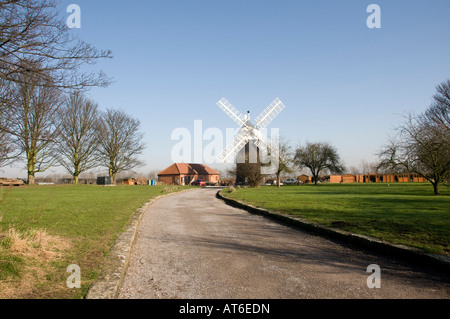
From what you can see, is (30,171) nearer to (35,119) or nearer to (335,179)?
(35,119)

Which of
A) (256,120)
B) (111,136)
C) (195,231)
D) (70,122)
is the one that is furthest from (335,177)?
(195,231)

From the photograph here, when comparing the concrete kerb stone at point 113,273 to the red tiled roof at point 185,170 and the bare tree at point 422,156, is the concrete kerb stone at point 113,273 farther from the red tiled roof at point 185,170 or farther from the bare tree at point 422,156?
the red tiled roof at point 185,170

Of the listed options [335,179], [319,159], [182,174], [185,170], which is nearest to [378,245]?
[319,159]

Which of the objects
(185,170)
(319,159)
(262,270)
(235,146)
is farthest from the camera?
(185,170)

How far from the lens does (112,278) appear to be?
14.1 feet

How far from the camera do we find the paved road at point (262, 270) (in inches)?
159

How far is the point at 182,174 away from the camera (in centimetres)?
7925

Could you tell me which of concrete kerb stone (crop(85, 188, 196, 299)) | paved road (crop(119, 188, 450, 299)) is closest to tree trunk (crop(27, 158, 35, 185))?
paved road (crop(119, 188, 450, 299))

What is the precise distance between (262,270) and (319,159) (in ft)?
213

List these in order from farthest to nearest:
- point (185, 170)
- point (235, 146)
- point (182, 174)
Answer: point (185, 170)
point (182, 174)
point (235, 146)

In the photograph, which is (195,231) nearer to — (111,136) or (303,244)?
(303,244)

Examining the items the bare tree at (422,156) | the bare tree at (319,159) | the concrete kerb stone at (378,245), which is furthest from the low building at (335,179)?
the concrete kerb stone at (378,245)

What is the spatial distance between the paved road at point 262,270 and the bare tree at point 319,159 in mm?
61061

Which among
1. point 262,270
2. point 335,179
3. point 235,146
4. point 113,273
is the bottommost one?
point 335,179
